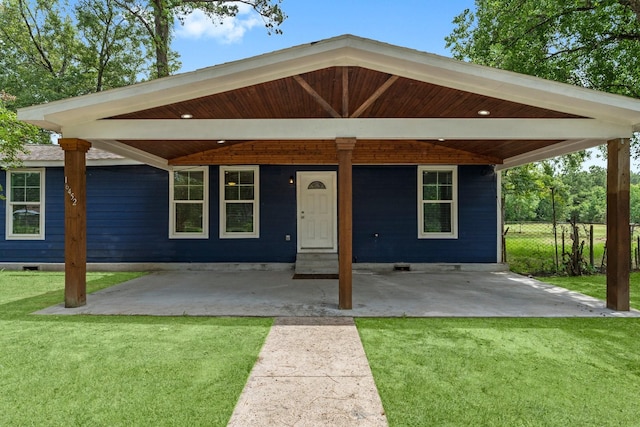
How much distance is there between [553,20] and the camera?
9.73m

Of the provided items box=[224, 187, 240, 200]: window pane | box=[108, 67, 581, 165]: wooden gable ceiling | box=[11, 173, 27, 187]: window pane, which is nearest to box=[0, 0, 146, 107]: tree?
box=[11, 173, 27, 187]: window pane

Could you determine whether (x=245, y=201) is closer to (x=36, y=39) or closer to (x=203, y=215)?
(x=203, y=215)

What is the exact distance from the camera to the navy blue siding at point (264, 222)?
8.23 m

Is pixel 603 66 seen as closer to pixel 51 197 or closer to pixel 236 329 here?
pixel 236 329

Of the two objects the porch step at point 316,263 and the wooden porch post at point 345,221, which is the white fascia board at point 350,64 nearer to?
the wooden porch post at point 345,221

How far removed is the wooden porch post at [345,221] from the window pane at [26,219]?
7664 mm

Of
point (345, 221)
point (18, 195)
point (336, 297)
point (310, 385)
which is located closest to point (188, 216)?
point (18, 195)

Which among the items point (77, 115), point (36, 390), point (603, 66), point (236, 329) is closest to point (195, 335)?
point (236, 329)

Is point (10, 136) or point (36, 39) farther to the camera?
point (36, 39)

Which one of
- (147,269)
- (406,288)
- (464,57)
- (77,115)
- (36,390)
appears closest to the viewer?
(36,390)

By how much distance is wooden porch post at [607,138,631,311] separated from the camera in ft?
15.1

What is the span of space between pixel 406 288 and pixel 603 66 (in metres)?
8.45

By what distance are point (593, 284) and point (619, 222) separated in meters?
2.72

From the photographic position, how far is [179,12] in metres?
15.2
